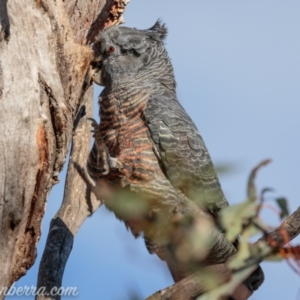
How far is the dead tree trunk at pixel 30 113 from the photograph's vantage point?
294 centimetres

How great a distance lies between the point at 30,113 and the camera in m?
2.98

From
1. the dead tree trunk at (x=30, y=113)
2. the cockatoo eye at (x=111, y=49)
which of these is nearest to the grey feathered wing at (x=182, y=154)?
the cockatoo eye at (x=111, y=49)

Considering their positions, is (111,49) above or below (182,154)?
above

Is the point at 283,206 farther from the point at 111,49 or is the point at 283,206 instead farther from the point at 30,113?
the point at 111,49

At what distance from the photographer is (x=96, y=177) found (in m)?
4.39

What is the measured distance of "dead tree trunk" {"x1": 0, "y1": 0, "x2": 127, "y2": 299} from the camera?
2938mm

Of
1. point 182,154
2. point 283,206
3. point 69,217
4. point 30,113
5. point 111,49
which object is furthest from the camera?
point 111,49

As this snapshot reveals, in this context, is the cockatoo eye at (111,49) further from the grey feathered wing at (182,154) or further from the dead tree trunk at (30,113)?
the dead tree trunk at (30,113)

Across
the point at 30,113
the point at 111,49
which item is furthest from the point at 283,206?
the point at 111,49

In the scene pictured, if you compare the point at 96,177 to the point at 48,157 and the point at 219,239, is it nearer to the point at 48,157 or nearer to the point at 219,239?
the point at 219,239

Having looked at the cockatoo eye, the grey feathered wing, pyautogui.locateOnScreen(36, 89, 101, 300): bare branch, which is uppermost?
the cockatoo eye

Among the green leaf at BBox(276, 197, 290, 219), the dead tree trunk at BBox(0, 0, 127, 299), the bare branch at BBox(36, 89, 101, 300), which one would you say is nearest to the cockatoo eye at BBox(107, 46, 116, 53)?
the bare branch at BBox(36, 89, 101, 300)

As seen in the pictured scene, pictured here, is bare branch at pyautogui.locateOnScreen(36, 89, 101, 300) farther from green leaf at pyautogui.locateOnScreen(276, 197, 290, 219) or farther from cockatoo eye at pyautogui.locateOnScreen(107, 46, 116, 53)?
green leaf at pyautogui.locateOnScreen(276, 197, 290, 219)

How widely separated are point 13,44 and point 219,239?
205 cm
